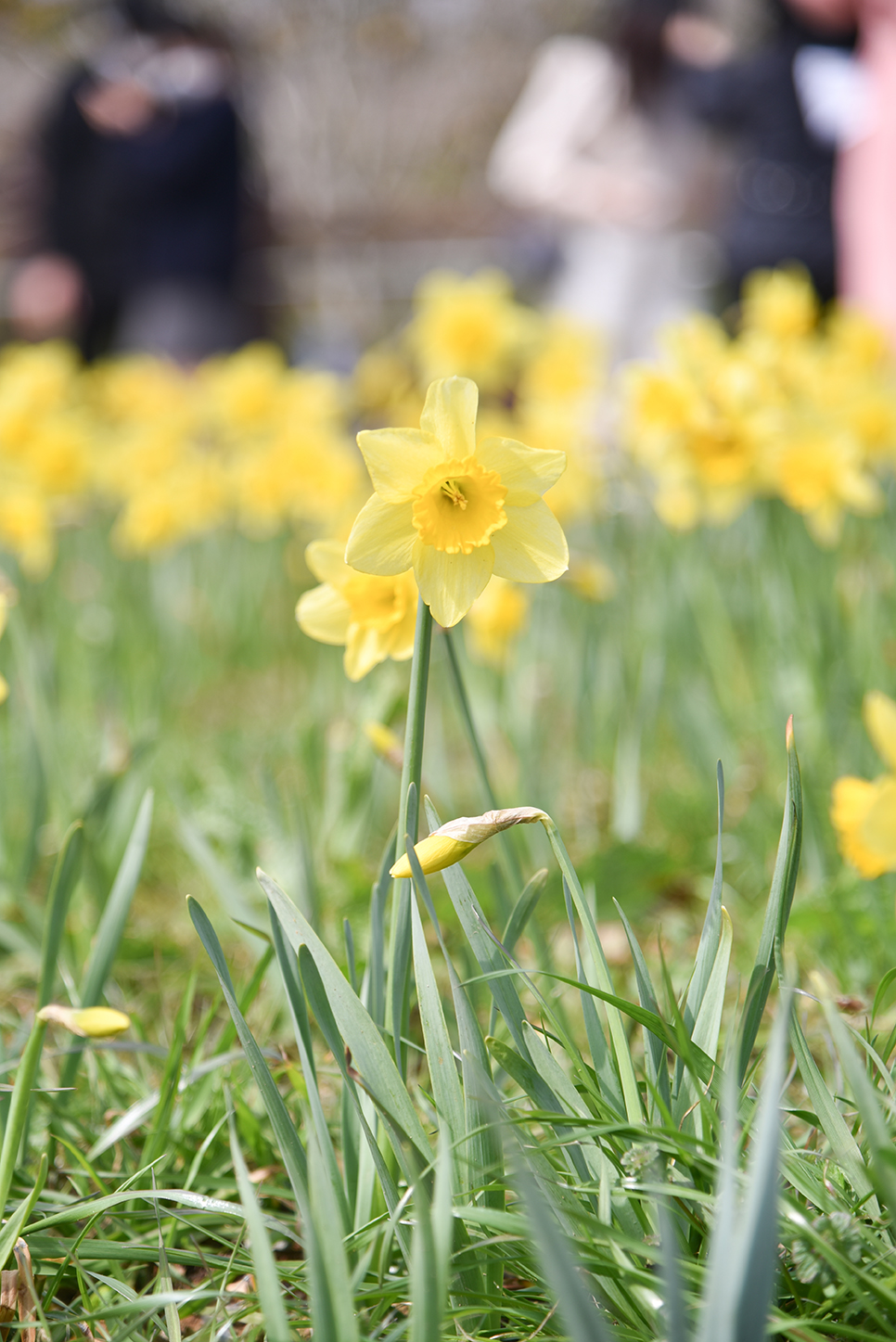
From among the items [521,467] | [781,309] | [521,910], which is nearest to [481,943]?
[521,910]

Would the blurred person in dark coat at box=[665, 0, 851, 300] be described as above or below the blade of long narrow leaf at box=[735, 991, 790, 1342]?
above

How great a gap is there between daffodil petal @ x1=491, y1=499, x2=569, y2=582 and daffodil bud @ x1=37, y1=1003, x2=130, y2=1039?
0.55 m

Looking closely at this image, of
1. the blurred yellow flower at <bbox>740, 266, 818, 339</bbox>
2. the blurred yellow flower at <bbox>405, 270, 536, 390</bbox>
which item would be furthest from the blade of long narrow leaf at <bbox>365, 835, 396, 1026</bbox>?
the blurred yellow flower at <bbox>405, 270, 536, 390</bbox>

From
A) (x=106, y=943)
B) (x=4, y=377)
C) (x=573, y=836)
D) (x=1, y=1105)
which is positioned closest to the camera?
(x=1, y=1105)

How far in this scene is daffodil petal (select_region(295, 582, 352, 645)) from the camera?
115cm

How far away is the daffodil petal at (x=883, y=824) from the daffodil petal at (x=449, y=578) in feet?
1.19

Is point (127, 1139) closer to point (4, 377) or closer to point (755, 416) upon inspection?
point (755, 416)

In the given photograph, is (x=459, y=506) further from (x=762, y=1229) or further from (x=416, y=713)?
(x=762, y=1229)

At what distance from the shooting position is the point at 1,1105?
108cm

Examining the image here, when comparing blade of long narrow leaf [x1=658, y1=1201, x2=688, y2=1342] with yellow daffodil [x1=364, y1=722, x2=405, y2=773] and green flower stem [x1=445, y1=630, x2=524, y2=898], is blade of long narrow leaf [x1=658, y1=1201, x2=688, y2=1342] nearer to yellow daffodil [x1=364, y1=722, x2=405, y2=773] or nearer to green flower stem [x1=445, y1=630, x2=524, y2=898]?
green flower stem [x1=445, y1=630, x2=524, y2=898]

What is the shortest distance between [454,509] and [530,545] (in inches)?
3.1

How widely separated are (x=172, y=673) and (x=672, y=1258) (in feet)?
9.22

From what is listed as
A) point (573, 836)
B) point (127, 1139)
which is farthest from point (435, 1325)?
point (573, 836)

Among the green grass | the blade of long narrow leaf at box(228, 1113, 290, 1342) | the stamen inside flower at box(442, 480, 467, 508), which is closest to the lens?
the blade of long narrow leaf at box(228, 1113, 290, 1342)
